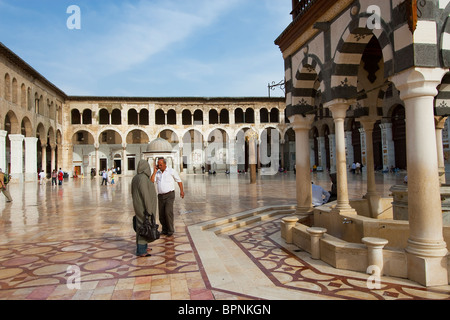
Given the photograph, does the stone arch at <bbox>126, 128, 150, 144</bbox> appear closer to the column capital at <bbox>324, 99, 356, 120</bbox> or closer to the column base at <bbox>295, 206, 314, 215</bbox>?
the column base at <bbox>295, 206, 314, 215</bbox>

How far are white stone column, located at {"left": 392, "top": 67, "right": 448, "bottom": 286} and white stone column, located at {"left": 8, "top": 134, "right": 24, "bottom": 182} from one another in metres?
25.7

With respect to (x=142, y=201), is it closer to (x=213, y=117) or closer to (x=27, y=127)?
(x=27, y=127)

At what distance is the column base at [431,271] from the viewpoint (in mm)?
3361

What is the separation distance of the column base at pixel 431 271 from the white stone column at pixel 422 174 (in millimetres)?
13

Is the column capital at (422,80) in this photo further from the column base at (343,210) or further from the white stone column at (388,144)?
the white stone column at (388,144)

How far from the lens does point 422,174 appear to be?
3578 millimetres

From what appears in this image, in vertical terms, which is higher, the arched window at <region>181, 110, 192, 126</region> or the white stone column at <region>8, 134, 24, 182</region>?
the arched window at <region>181, 110, 192, 126</region>

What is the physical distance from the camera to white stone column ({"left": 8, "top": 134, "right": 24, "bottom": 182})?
912 inches

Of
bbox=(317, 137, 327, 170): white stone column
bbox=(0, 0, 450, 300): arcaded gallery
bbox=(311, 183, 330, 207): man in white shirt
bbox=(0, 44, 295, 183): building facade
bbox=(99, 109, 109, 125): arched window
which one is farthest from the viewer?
bbox=(99, 109, 109, 125): arched window

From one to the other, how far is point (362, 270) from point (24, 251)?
481 cm

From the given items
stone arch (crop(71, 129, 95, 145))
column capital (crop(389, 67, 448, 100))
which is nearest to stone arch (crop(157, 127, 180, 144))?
stone arch (crop(71, 129, 95, 145))

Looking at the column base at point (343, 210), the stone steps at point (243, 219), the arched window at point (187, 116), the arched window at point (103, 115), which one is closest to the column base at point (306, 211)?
the column base at point (343, 210)

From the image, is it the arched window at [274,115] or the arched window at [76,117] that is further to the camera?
the arched window at [274,115]
